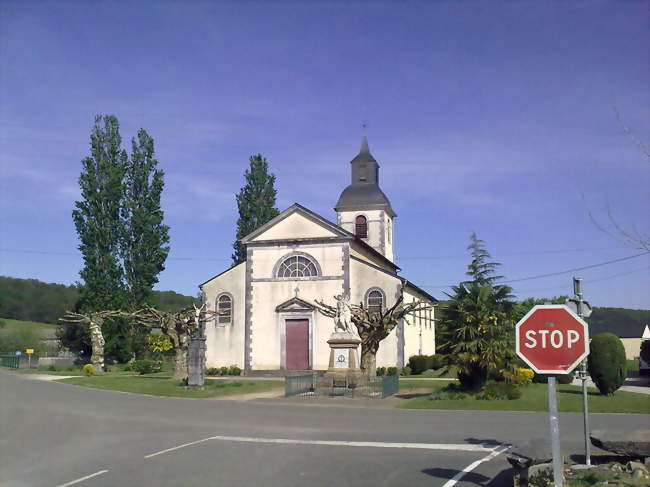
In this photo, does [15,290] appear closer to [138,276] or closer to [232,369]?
[138,276]

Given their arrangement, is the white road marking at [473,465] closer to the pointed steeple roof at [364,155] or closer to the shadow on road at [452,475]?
the shadow on road at [452,475]

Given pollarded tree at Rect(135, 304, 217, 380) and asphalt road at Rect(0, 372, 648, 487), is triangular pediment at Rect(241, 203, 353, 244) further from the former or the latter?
asphalt road at Rect(0, 372, 648, 487)

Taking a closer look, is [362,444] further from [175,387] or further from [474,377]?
[175,387]

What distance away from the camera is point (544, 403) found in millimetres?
19766

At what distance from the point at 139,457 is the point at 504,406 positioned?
40.6 feet

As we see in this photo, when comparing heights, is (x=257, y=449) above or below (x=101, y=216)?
below

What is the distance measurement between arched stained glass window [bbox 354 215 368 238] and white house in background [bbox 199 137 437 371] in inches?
361

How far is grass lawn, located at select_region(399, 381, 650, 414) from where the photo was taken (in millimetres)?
18750

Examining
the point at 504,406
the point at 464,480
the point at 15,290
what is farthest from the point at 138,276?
the point at 15,290

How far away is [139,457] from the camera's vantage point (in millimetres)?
11062

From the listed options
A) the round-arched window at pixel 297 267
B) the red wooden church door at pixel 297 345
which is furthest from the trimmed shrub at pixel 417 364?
the round-arched window at pixel 297 267

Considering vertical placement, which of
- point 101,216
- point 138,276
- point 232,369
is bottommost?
point 232,369

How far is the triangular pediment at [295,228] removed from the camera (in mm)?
40281

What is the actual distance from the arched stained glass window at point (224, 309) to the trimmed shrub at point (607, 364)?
964 inches
